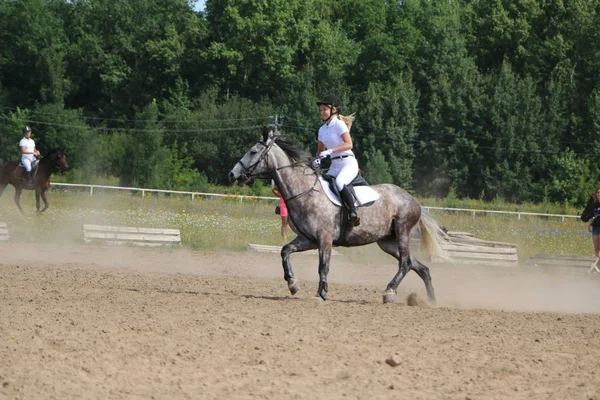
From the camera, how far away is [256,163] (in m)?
14.3

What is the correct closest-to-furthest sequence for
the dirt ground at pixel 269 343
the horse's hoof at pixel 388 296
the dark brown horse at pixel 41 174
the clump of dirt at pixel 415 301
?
the dirt ground at pixel 269 343
the horse's hoof at pixel 388 296
the clump of dirt at pixel 415 301
the dark brown horse at pixel 41 174

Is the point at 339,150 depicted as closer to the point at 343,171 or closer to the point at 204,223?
the point at 343,171

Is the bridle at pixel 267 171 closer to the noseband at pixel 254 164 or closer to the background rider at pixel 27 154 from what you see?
the noseband at pixel 254 164

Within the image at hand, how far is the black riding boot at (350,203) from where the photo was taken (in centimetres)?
1426

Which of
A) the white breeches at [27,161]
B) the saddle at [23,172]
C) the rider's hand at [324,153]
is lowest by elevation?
the saddle at [23,172]

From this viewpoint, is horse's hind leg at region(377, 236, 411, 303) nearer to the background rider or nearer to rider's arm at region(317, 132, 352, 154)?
rider's arm at region(317, 132, 352, 154)

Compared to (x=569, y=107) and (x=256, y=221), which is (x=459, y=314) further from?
(x=569, y=107)

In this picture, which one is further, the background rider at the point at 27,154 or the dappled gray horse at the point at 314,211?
the background rider at the point at 27,154

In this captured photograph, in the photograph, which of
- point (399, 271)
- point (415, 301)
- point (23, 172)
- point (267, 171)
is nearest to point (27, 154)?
point (23, 172)

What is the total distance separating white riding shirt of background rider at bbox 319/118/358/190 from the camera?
1445 cm

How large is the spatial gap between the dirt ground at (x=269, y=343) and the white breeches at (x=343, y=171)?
5.89 ft

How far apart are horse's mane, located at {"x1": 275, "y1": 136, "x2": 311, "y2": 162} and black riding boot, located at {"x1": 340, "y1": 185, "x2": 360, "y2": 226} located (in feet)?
2.63

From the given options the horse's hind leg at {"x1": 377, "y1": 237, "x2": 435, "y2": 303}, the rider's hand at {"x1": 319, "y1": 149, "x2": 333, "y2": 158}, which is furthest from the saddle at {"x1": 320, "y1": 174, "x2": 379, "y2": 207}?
the horse's hind leg at {"x1": 377, "y1": 237, "x2": 435, "y2": 303}

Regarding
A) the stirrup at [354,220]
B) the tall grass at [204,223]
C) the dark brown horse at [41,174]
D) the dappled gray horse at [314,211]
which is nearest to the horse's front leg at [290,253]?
the dappled gray horse at [314,211]
